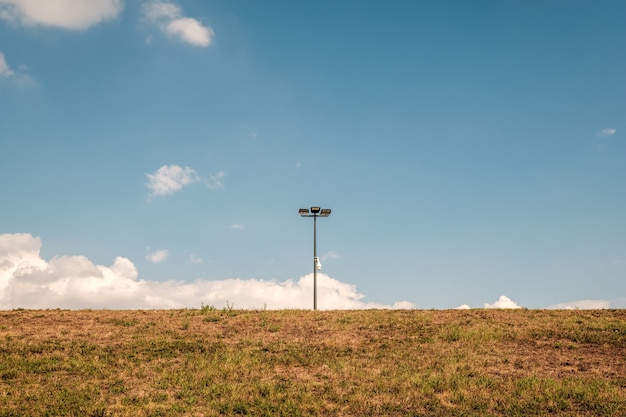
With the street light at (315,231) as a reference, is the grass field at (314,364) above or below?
below

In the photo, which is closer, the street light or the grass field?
the grass field

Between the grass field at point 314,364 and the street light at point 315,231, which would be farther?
the street light at point 315,231

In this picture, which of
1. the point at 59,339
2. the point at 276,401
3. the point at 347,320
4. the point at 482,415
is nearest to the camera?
the point at 482,415

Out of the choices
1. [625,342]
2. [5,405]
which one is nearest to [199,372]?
[5,405]

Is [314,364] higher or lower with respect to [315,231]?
lower

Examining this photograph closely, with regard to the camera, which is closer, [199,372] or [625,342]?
[199,372]

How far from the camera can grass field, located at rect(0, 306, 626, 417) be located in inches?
522

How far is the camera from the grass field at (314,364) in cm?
1326

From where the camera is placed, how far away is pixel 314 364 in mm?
16250

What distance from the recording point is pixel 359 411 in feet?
42.3

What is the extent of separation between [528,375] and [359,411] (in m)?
5.54

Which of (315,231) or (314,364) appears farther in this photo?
(315,231)

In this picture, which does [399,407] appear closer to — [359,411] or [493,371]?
[359,411]

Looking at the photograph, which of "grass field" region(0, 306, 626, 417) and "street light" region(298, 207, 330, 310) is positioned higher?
"street light" region(298, 207, 330, 310)
